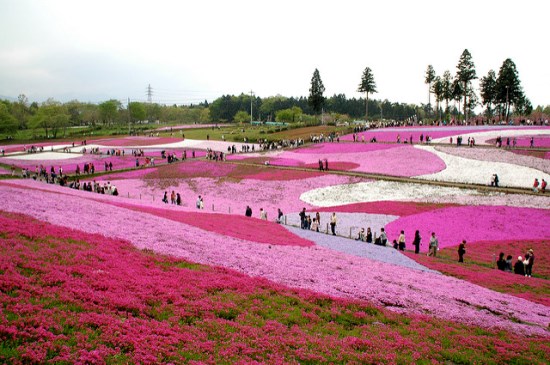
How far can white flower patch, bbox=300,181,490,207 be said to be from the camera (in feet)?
144

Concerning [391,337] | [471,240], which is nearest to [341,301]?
[391,337]

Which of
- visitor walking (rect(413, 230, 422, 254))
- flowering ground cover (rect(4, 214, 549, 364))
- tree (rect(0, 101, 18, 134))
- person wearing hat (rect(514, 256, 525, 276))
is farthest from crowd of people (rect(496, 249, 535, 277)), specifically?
tree (rect(0, 101, 18, 134))

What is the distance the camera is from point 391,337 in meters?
12.5

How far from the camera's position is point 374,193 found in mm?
46688

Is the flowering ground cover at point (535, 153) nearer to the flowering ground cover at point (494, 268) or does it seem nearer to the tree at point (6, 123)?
the flowering ground cover at point (494, 268)

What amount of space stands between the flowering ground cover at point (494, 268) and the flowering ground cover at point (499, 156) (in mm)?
23678

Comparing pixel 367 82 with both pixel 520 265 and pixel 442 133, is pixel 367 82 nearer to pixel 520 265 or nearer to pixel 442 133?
pixel 442 133

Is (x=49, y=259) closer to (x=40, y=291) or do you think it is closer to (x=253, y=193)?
(x=40, y=291)

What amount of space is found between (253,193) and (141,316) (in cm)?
3837

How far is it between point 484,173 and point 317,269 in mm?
38559

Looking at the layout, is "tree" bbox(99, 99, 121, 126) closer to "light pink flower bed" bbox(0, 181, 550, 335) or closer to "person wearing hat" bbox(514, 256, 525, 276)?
"light pink flower bed" bbox(0, 181, 550, 335)

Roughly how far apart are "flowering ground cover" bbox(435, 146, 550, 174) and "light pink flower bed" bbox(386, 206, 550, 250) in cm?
1569

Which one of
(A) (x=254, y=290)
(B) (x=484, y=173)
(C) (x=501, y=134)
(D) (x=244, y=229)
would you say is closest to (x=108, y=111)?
(C) (x=501, y=134)

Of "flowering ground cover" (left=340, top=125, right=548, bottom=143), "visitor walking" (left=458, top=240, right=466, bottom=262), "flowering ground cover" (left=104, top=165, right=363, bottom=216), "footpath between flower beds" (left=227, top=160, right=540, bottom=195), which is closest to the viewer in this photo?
"visitor walking" (left=458, top=240, right=466, bottom=262)
